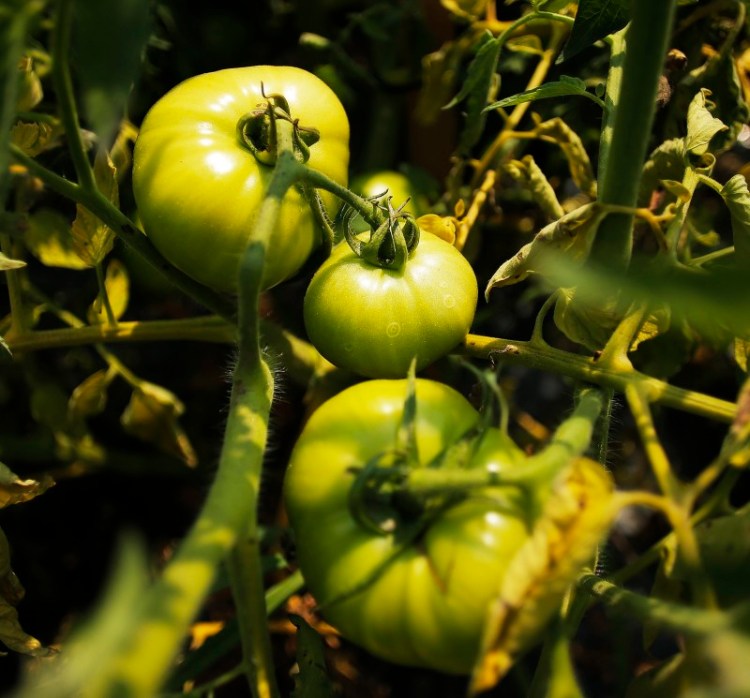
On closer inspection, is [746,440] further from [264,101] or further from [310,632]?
[264,101]

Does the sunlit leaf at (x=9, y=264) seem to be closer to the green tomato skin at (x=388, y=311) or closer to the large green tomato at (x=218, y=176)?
the large green tomato at (x=218, y=176)

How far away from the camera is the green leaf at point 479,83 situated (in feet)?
3.04

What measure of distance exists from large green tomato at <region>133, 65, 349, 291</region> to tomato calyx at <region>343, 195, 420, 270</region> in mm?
58

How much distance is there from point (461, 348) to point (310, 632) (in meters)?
0.35

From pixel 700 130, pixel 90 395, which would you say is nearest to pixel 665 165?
pixel 700 130

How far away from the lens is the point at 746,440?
1.97 ft

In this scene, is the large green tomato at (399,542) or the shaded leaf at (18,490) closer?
the large green tomato at (399,542)

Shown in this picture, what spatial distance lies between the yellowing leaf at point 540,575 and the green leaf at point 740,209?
1.23ft

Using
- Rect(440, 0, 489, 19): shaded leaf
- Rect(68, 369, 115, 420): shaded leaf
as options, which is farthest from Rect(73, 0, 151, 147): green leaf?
Rect(440, 0, 489, 19): shaded leaf

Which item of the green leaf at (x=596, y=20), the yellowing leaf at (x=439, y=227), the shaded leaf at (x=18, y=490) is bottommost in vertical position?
the shaded leaf at (x=18, y=490)

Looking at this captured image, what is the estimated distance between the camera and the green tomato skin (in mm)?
809

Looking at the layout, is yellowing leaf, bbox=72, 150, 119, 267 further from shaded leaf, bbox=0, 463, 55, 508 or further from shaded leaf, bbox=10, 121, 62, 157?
shaded leaf, bbox=0, 463, 55, 508

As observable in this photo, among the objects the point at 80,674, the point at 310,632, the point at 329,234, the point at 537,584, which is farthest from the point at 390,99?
the point at 80,674

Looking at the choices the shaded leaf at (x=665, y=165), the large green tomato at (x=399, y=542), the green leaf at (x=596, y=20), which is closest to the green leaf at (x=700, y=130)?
the shaded leaf at (x=665, y=165)
